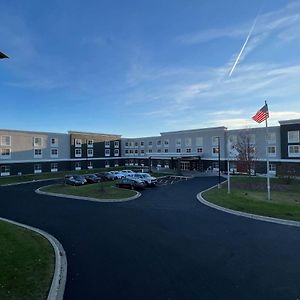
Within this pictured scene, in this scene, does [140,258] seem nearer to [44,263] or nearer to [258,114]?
[44,263]

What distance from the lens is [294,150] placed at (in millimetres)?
49094

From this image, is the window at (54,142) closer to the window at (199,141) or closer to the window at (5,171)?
the window at (5,171)

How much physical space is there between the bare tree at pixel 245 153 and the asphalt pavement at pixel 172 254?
33469 mm

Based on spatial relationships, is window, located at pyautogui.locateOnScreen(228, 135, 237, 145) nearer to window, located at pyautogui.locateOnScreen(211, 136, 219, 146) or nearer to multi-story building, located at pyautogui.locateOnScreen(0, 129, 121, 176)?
window, located at pyautogui.locateOnScreen(211, 136, 219, 146)

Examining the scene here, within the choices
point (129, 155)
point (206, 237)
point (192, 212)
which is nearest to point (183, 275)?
point (206, 237)

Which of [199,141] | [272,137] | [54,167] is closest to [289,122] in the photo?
[272,137]

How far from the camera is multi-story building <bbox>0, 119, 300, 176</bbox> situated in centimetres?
5041

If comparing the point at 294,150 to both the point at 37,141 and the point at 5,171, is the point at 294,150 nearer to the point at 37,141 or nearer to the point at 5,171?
the point at 37,141

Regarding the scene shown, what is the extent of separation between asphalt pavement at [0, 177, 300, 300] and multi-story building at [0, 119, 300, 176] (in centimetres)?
2670

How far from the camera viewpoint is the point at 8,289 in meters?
7.29

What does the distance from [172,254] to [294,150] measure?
4561 centimetres

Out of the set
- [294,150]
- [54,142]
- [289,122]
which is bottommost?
[294,150]

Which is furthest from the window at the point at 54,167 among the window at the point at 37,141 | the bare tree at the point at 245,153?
the bare tree at the point at 245,153

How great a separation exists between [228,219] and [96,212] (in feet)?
28.9
